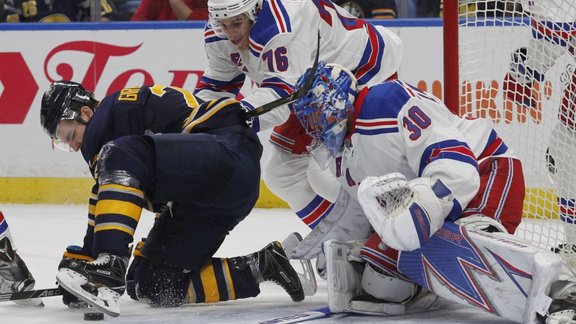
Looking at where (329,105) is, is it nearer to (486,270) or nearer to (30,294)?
(486,270)

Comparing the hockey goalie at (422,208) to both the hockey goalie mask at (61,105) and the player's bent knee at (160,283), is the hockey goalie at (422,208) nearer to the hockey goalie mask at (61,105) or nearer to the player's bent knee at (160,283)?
the player's bent knee at (160,283)

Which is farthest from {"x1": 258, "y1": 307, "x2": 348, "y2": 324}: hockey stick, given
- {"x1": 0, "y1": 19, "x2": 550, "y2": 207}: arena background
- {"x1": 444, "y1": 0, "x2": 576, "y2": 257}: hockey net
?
{"x1": 0, "y1": 19, "x2": 550, "y2": 207}: arena background

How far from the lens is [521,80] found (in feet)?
13.0

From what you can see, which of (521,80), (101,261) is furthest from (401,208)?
(521,80)

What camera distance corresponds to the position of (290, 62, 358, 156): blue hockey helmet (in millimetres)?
2844

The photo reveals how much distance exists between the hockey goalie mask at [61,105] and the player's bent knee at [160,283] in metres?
0.44

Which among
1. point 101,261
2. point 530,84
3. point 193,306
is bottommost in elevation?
point 193,306

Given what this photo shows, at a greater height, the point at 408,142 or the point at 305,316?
the point at 408,142

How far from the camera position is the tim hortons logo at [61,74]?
5727 millimetres

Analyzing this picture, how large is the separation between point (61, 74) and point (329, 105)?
3.21 meters

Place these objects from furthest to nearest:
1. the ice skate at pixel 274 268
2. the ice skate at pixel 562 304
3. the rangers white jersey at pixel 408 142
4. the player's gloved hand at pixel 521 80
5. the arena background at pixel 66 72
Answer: the arena background at pixel 66 72
the player's gloved hand at pixel 521 80
the ice skate at pixel 274 268
the rangers white jersey at pixel 408 142
the ice skate at pixel 562 304

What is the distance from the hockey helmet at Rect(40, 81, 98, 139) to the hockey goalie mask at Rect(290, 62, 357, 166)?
1.92 ft

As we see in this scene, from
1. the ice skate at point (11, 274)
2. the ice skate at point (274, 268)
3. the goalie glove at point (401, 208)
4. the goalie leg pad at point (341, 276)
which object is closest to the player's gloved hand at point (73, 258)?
the ice skate at point (11, 274)

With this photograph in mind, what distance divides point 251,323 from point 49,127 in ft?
2.49
